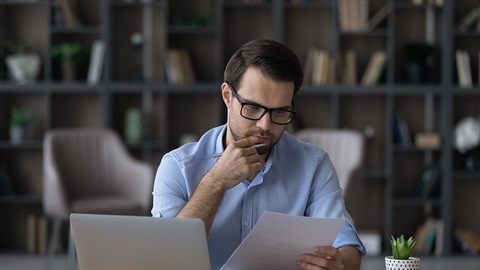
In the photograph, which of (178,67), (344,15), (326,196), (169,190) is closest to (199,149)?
(169,190)

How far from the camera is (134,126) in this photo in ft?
22.5

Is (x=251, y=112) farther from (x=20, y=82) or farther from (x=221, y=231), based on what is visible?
(x=20, y=82)

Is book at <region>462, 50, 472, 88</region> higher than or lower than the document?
lower

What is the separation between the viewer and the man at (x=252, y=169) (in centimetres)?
239

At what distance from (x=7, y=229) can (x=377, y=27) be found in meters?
3.25

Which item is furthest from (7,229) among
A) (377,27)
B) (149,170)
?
(377,27)

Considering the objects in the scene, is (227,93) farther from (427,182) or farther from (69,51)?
(427,182)

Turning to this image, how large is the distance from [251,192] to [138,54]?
458 centimetres

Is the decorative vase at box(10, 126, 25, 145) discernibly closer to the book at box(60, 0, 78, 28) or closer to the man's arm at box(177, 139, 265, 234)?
the book at box(60, 0, 78, 28)

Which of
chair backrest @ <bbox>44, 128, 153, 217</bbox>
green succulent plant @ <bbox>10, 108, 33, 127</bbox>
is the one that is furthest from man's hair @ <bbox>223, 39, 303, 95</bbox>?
green succulent plant @ <bbox>10, 108, 33, 127</bbox>

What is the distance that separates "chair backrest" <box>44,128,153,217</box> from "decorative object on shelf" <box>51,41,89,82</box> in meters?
0.76

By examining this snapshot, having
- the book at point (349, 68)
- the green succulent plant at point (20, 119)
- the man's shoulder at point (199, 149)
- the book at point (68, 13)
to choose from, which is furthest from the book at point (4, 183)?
the man's shoulder at point (199, 149)

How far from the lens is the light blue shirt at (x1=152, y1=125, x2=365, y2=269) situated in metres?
2.49

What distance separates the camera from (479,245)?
22.6ft
